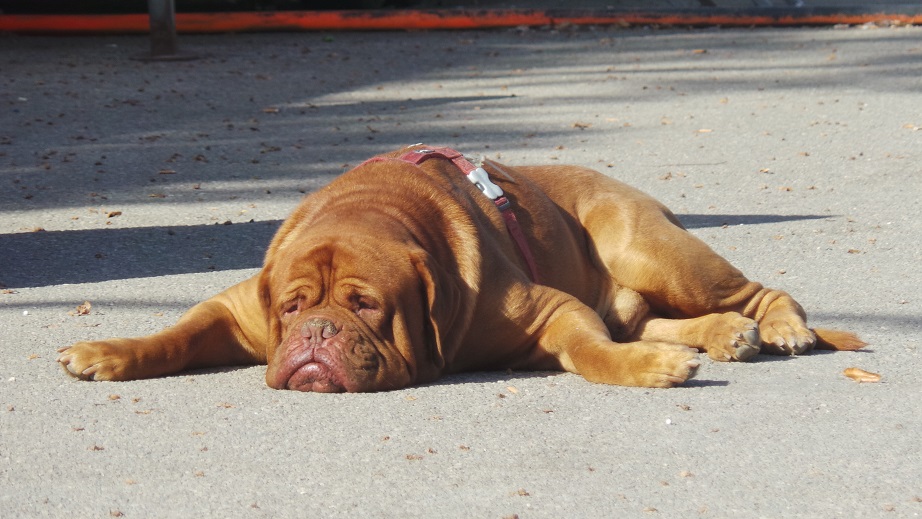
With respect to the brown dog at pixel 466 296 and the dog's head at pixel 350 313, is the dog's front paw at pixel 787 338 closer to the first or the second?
the brown dog at pixel 466 296

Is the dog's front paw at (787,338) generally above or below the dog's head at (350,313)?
below

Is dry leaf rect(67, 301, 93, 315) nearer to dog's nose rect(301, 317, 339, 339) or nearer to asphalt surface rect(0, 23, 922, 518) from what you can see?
asphalt surface rect(0, 23, 922, 518)

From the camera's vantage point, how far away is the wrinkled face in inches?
163

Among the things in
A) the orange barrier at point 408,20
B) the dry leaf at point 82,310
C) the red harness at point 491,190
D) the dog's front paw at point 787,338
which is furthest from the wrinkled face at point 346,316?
the orange barrier at point 408,20

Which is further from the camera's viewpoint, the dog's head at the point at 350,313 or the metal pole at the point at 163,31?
the metal pole at the point at 163,31

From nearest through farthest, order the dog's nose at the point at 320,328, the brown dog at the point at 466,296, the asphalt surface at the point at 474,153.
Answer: the asphalt surface at the point at 474,153, the dog's nose at the point at 320,328, the brown dog at the point at 466,296

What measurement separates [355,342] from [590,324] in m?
0.97

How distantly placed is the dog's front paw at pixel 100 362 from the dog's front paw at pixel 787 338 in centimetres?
247

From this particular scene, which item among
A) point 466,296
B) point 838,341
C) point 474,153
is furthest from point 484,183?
point 474,153

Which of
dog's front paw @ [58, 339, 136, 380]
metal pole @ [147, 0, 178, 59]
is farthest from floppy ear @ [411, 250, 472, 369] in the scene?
metal pole @ [147, 0, 178, 59]

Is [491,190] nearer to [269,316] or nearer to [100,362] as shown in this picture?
[269,316]

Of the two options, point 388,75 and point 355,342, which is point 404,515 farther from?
point 388,75

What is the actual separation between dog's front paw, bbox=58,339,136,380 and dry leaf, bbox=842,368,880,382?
2602 millimetres

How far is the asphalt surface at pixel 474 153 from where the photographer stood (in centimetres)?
349
